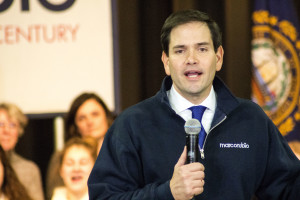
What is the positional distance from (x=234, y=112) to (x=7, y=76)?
101 inches

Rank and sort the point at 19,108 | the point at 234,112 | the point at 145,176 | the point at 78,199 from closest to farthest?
the point at 145,176 → the point at 234,112 → the point at 78,199 → the point at 19,108

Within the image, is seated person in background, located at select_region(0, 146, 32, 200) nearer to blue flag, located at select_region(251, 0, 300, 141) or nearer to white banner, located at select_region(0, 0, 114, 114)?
white banner, located at select_region(0, 0, 114, 114)

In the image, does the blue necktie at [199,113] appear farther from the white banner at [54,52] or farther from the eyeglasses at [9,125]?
the eyeglasses at [9,125]

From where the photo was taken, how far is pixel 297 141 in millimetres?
4238

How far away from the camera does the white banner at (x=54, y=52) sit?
4012mm

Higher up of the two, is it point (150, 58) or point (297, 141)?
point (150, 58)

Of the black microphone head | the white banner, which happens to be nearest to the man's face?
the black microphone head

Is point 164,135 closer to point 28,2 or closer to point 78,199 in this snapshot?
point 78,199

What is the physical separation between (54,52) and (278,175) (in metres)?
2.55

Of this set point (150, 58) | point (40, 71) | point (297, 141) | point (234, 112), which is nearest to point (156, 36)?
point (150, 58)

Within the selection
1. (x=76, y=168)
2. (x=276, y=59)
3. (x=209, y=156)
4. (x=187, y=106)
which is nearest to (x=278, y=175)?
(x=209, y=156)

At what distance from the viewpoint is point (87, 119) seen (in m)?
3.82

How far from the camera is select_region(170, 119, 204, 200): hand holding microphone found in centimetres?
154

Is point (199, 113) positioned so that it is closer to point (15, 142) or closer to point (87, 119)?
point (87, 119)
